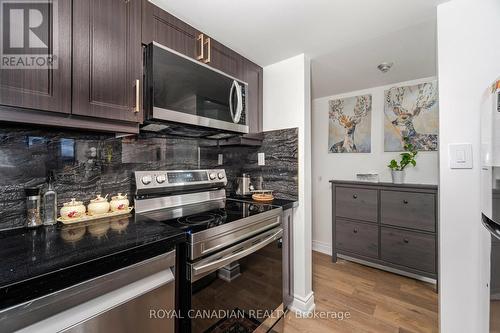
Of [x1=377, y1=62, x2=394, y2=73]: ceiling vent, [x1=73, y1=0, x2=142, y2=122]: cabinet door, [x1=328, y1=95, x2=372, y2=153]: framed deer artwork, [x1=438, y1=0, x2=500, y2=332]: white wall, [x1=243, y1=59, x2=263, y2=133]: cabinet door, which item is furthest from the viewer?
[x1=328, y1=95, x2=372, y2=153]: framed deer artwork

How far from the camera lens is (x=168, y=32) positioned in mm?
1332

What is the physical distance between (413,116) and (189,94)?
8.36 ft

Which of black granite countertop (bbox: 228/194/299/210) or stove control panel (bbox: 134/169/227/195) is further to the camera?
black granite countertop (bbox: 228/194/299/210)

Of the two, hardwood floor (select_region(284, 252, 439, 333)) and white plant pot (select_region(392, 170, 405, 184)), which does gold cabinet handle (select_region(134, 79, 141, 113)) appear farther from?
white plant pot (select_region(392, 170, 405, 184))

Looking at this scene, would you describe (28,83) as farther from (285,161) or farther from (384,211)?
(384,211)

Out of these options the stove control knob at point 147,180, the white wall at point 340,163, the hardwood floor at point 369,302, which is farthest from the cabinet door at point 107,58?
the white wall at point 340,163

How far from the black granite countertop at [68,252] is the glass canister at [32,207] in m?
0.05

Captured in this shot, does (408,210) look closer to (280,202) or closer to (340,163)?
(340,163)

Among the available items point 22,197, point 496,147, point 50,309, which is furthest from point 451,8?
point 22,197

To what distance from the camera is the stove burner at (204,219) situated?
1183 mm

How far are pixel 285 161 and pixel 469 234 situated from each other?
123 centimetres

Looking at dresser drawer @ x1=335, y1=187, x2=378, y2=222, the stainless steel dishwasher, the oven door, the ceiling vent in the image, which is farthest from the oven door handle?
the ceiling vent

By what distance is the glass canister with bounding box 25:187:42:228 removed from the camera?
1.04 m

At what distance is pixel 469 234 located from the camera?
3.83 feet
